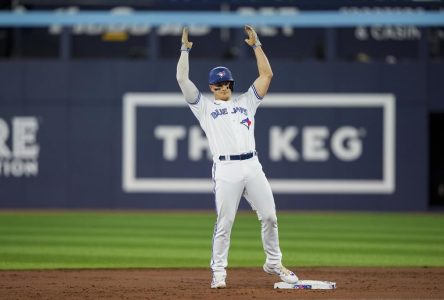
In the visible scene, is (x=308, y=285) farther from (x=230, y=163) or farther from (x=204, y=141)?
(x=204, y=141)

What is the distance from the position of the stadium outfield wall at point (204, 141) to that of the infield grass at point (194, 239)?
0.64 meters

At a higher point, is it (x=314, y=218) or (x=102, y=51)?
(x=102, y=51)

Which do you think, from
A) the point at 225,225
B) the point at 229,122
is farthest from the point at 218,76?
the point at 225,225

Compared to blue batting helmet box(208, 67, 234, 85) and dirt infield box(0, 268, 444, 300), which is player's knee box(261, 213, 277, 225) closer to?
dirt infield box(0, 268, 444, 300)

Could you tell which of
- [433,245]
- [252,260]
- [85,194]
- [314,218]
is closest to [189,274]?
[252,260]

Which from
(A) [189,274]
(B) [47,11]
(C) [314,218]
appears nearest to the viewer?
(A) [189,274]

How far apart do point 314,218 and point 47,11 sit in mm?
6396

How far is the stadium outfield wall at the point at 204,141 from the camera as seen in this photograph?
1923 cm

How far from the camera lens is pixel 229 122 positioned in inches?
319

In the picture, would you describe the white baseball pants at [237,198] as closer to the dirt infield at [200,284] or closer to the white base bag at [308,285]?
the white base bag at [308,285]

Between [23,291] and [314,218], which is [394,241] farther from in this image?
[23,291]

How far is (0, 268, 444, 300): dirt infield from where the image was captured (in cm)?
782

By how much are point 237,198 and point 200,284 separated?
996 mm

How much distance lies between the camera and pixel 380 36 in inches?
770
